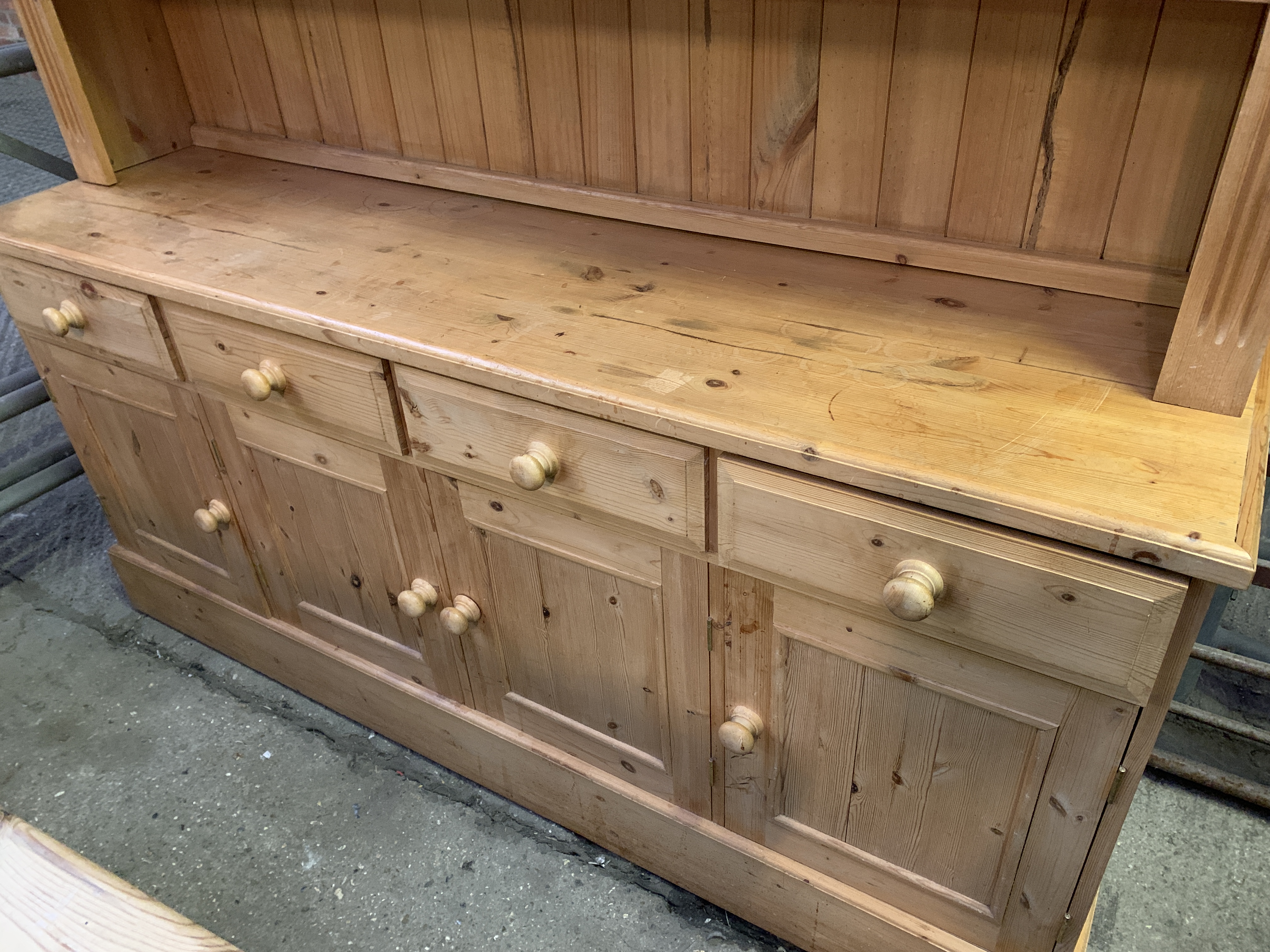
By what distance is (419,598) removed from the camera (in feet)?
5.00

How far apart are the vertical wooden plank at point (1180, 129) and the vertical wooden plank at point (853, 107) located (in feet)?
1.01

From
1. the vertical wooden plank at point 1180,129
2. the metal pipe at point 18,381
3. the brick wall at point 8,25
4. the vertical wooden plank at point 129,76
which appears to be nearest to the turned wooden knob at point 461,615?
the vertical wooden plank at point 1180,129

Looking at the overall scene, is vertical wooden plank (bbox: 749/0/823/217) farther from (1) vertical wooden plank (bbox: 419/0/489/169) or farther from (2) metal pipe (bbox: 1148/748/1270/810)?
(2) metal pipe (bbox: 1148/748/1270/810)

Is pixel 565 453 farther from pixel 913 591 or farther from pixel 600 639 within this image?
pixel 913 591

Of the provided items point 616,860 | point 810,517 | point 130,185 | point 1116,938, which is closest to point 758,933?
point 616,860

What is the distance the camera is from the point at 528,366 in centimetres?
114

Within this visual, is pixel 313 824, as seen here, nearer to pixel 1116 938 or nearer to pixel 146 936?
pixel 146 936

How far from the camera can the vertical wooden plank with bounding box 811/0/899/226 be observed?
1200mm

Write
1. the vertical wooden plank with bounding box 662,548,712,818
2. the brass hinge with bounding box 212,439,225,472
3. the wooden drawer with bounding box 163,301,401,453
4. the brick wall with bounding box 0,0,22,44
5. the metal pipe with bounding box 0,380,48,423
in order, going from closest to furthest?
the vertical wooden plank with bounding box 662,548,712,818
the wooden drawer with bounding box 163,301,401,453
the brass hinge with bounding box 212,439,225,472
the metal pipe with bounding box 0,380,48,423
the brick wall with bounding box 0,0,22,44

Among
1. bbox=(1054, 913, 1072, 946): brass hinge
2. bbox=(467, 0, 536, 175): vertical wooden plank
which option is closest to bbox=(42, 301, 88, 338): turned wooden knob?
bbox=(467, 0, 536, 175): vertical wooden plank

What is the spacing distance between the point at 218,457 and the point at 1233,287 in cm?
154

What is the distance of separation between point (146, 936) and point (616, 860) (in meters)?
0.96

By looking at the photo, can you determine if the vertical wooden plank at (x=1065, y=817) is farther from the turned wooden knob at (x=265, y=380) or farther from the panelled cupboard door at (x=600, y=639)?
the turned wooden knob at (x=265, y=380)

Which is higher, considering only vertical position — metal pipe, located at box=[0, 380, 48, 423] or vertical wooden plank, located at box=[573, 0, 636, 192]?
vertical wooden plank, located at box=[573, 0, 636, 192]
